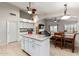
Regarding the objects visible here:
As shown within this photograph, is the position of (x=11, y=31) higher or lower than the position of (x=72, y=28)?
lower

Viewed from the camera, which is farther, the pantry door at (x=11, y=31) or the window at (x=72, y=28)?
the pantry door at (x=11, y=31)

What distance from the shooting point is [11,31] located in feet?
18.0

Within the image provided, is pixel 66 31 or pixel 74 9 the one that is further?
pixel 74 9

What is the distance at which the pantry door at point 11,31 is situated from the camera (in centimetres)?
523

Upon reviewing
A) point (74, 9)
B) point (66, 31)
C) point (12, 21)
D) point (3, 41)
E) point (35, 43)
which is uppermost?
point (74, 9)

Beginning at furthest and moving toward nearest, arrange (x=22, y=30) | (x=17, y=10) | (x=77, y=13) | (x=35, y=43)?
(x=22, y=30)
(x=17, y=10)
(x=77, y=13)
(x=35, y=43)

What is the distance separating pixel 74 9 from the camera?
4852 mm

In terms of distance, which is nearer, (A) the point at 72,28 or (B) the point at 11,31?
(A) the point at 72,28

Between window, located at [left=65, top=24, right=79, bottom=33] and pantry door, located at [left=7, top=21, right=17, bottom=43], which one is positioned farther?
pantry door, located at [left=7, top=21, right=17, bottom=43]

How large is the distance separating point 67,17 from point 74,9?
1.03 m

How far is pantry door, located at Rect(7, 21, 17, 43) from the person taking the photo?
523 centimetres

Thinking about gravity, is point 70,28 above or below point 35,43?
above

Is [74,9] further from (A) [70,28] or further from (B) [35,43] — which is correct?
(B) [35,43]

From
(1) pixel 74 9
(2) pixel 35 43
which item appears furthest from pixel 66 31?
(2) pixel 35 43
